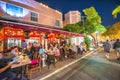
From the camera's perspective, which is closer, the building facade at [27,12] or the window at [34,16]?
the building facade at [27,12]

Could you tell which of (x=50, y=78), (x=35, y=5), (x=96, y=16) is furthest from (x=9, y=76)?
(x=96, y=16)

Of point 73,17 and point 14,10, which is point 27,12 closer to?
point 14,10

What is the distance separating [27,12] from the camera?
32.8m

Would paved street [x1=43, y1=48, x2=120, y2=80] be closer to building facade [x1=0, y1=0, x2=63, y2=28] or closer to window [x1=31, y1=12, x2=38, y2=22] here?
building facade [x1=0, y1=0, x2=63, y2=28]

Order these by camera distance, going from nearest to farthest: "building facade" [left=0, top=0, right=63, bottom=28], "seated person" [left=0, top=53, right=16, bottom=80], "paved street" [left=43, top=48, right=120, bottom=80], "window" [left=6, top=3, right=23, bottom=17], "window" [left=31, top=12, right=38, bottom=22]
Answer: "seated person" [left=0, top=53, right=16, bottom=80] → "paved street" [left=43, top=48, right=120, bottom=80] → "building facade" [left=0, top=0, right=63, bottom=28] → "window" [left=6, top=3, right=23, bottom=17] → "window" [left=31, top=12, right=38, bottom=22]

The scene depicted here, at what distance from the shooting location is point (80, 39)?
144 feet

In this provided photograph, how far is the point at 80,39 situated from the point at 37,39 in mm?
16271

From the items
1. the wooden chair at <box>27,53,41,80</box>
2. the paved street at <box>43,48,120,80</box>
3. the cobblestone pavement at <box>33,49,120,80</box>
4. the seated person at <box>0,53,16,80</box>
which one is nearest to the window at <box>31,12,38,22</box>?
the cobblestone pavement at <box>33,49,120,80</box>

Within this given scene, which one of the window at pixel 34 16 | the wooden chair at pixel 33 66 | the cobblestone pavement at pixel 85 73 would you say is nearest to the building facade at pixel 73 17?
the window at pixel 34 16

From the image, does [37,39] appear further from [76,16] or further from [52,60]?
[76,16]

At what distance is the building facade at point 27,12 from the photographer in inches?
1047

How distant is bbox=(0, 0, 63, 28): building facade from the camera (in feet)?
87.2

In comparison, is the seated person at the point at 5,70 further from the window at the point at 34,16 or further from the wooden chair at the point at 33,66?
the window at the point at 34,16

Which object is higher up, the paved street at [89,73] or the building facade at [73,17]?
the building facade at [73,17]
